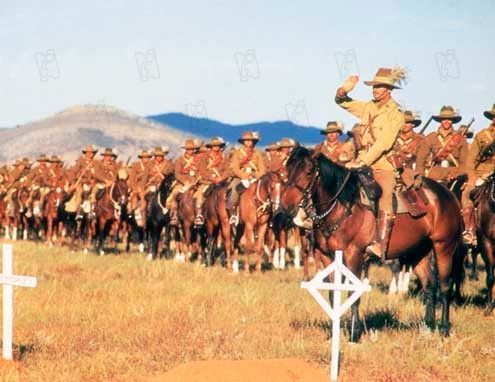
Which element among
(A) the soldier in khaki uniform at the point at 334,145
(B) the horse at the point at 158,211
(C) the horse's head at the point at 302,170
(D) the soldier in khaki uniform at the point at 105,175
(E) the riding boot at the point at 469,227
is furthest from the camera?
(D) the soldier in khaki uniform at the point at 105,175

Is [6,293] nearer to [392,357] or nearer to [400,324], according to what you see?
[392,357]

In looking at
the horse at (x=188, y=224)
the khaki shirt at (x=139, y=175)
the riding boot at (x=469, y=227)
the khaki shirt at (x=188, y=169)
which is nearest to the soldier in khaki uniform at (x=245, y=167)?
the khaki shirt at (x=188, y=169)

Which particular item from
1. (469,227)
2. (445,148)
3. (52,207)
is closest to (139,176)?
(52,207)

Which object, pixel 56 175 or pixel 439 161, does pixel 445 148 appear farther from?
pixel 56 175

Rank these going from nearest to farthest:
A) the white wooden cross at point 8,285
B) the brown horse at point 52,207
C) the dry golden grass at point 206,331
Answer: the white wooden cross at point 8,285
the dry golden grass at point 206,331
the brown horse at point 52,207

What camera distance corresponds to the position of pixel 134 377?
31.0ft

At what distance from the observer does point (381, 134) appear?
11.9 metres

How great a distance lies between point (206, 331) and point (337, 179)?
2.78 m

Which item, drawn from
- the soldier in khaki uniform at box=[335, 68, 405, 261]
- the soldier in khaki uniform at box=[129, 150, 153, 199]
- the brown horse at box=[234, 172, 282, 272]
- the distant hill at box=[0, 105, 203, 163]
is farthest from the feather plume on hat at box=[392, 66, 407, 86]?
the distant hill at box=[0, 105, 203, 163]

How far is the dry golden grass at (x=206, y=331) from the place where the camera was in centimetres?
994

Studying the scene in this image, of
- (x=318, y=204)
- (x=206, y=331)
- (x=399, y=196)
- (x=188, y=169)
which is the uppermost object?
(x=188, y=169)

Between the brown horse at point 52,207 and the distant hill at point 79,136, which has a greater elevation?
the distant hill at point 79,136

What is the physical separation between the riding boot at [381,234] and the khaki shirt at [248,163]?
33.4ft

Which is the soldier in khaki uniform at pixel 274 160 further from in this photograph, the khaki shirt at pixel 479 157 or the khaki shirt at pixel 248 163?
the khaki shirt at pixel 479 157
